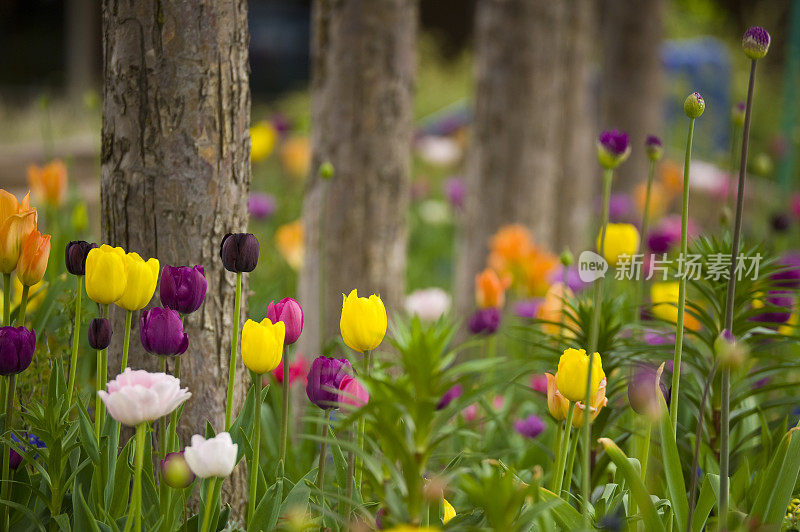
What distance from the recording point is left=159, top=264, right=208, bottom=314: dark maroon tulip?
136 cm

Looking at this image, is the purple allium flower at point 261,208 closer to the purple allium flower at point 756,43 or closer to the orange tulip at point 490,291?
the orange tulip at point 490,291

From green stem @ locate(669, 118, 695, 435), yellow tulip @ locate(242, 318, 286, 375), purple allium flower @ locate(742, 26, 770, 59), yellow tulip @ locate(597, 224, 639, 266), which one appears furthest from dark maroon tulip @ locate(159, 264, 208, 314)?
yellow tulip @ locate(597, 224, 639, 266)

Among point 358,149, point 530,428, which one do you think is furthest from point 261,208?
point 530,428

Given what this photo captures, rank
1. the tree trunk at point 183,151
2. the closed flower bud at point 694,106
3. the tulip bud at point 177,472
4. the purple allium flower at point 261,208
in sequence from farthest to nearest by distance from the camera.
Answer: the purple allium flower at point 261,208, the tree trunk at point 183,151, the closed flower bud at point 694,106, the tulip bud at point 177,472

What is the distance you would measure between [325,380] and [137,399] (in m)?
0.34

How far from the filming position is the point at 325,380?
1.37 meters

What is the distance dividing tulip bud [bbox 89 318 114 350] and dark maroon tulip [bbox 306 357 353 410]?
0.34 m

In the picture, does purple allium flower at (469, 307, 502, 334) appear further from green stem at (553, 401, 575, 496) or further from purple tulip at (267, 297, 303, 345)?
purple tulip at (267, 297, 303, 345)

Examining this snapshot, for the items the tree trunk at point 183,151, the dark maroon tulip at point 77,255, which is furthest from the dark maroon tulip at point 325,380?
the dark maroon tulip at point 77,255

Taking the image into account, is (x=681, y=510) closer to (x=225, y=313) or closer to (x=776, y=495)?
(x=776, y=495)

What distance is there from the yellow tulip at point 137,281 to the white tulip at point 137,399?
19cm

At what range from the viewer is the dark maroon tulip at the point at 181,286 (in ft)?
4.46

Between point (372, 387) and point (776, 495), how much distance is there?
77 cm

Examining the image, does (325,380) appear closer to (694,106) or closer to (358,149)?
(694,106)
